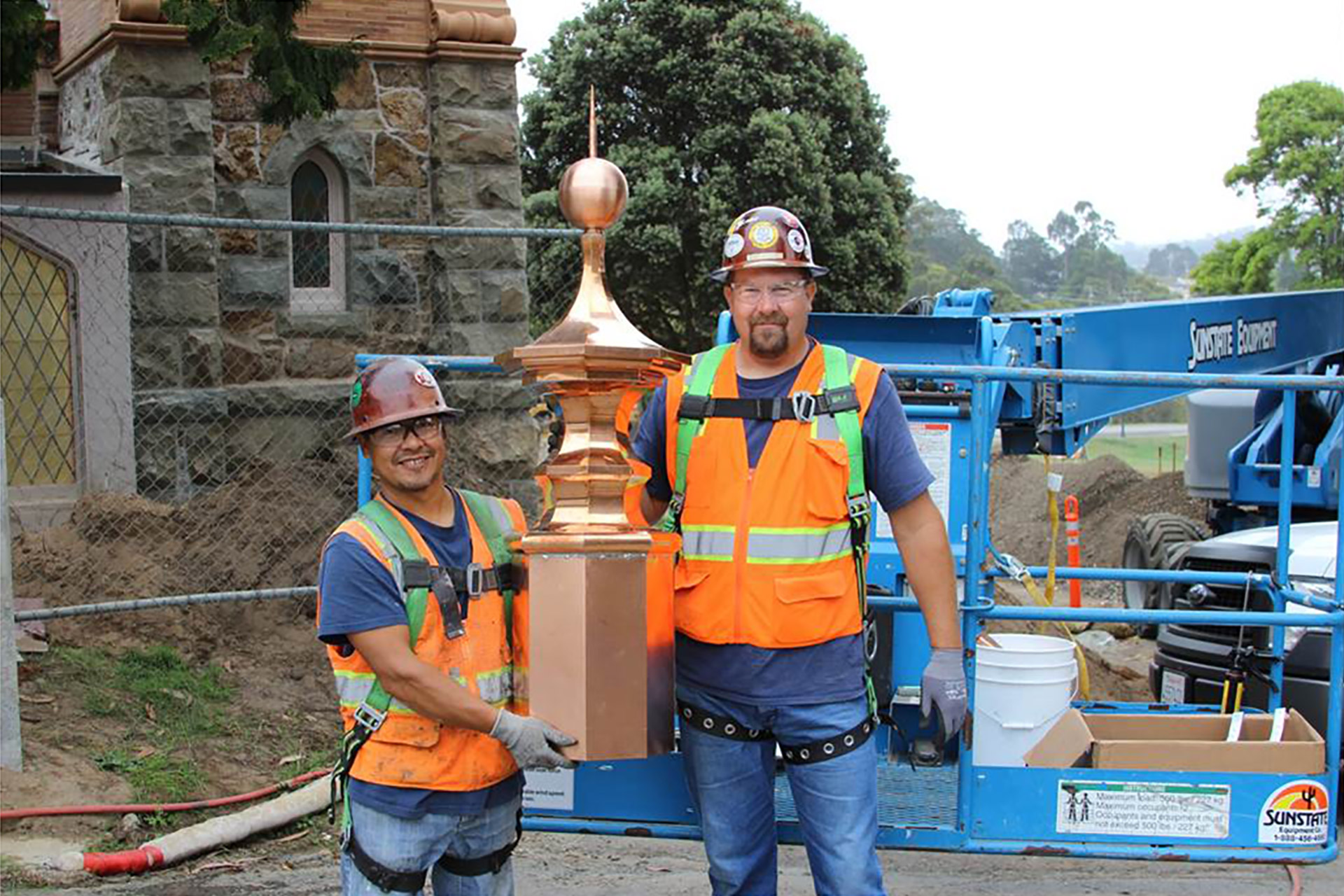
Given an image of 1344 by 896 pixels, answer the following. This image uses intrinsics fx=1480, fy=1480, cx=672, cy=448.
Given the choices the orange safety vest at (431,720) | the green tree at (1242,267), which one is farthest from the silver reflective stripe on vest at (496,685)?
→ the green tree at (1242,267)

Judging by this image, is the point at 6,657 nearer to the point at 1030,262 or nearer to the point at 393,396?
the point at 393,396

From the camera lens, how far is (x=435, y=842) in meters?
3.52

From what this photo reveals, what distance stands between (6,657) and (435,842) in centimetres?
321

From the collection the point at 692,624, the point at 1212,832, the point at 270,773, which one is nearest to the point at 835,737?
the point at 692,624

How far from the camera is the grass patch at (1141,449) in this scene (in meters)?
36.2

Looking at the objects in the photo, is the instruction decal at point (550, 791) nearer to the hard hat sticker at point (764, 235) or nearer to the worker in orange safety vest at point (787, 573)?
the worker in orange safety vest at point (787, 573)

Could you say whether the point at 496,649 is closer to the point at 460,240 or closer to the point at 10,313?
the point at 10,313

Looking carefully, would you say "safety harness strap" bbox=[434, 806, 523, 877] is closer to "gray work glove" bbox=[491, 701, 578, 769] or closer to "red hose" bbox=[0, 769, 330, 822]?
"gray work glove" bbox=[491, 701, 578, 769]

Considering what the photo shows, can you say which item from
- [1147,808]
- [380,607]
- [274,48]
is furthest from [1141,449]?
[380,607]

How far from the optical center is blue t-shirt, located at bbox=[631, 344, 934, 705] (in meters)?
3.84

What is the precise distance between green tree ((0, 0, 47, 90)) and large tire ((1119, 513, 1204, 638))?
9122 millimetres

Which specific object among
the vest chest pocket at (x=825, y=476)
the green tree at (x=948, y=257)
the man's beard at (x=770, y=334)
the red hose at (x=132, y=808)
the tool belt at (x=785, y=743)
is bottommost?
the red hose at (x=132, y=808)

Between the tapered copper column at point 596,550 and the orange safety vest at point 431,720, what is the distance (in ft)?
0.39

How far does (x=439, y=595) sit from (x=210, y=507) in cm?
567
